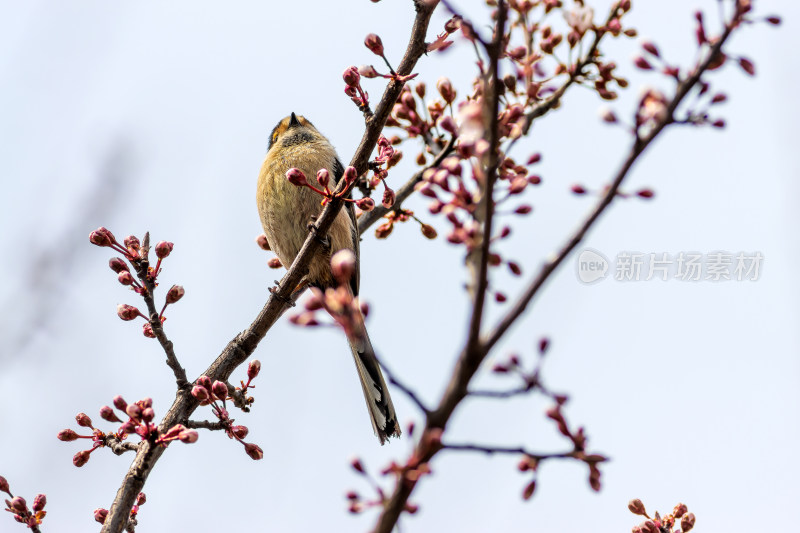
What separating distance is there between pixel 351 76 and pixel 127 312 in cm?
144

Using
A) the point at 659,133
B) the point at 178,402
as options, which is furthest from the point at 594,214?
the point at 178,402

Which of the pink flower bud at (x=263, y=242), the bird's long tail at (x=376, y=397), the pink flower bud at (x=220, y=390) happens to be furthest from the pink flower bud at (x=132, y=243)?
the pink flower bud at (x=263, y=242)

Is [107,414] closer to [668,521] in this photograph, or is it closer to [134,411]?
[134,411]

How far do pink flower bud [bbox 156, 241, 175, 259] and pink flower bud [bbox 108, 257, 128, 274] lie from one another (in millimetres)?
160

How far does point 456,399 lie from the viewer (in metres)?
1.65

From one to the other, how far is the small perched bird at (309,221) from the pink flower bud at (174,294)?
139cm

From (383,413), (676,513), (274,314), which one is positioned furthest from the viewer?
(383,413)

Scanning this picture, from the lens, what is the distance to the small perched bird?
15.9 ft

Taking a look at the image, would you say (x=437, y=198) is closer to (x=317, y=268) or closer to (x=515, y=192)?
(x=515, y=192)

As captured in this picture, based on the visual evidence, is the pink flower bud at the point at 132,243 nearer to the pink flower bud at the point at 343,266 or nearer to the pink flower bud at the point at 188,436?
the pink flower bud at the point at 188,436

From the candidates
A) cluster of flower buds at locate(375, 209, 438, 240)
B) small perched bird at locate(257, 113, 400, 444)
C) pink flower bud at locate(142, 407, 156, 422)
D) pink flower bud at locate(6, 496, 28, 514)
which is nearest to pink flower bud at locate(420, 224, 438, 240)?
cluster of flower buds at locate(375, 209, 438, 240)

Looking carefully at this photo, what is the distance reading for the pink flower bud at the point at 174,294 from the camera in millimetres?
3422

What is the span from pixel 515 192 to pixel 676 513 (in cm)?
163

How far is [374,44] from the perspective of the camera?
322 centimetres
